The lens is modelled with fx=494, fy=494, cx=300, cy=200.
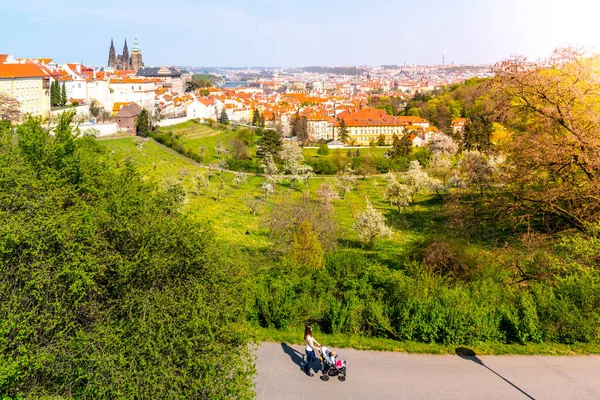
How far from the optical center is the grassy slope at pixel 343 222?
9336 mm

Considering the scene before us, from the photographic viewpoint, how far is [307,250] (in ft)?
43.0

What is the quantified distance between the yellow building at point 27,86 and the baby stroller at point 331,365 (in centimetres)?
3917

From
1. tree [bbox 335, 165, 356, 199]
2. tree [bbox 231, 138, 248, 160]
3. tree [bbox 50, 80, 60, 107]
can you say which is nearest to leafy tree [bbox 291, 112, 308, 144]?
tree [bbox 231, 138, 248, 160]

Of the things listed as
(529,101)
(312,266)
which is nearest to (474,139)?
(529,101)

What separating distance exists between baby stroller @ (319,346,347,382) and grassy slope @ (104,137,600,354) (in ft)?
3.69

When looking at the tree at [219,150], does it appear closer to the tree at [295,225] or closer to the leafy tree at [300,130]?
the leafy tree at [300,130]

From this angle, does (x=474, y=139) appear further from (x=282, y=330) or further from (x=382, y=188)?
(x=282, y=330)

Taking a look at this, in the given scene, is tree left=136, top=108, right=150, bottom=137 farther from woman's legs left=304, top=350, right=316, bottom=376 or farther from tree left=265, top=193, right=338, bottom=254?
woman's legs left=304, top=350, right=316, bottom=376

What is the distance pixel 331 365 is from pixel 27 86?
4372 cm

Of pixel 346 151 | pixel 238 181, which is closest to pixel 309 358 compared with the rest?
pixel 238 181

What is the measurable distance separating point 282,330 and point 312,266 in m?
2.51

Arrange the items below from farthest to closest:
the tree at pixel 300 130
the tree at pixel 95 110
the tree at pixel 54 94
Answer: the tree at pixel 300 130 < the tree at pixel 95 110 < the tree at pixel 54 94

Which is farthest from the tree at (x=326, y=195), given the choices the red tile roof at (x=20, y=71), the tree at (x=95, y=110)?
the tree at (x=95, y=110)

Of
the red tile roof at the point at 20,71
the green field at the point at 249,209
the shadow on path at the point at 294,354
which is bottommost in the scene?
the green field at the point at 249,209
